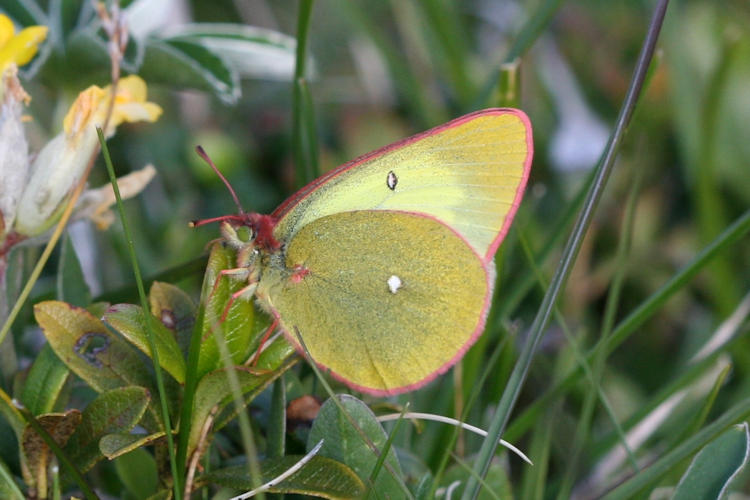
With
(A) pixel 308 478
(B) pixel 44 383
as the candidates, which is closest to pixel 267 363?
(A) pixel 308 478

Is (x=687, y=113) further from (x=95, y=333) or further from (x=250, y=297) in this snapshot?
(x=95, y=333)

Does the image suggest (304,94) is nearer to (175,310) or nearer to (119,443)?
(175,310)

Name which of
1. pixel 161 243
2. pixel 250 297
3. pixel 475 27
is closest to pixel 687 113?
pixel 475 27

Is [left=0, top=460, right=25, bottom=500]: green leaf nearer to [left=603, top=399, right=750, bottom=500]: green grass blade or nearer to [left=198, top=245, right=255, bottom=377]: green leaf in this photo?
[left=198, top=245, right=255, bottom=377]: green leaf

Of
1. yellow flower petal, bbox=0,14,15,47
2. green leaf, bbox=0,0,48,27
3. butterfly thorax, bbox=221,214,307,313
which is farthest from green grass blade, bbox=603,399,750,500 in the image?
green leaf, bbox=0,0,48,27

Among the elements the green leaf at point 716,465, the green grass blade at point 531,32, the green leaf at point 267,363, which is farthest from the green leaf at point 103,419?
the green grass blade at point 531,32

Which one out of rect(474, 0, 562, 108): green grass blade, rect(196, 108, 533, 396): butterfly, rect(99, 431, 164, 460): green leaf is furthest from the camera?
rect(474, 0, 562, 108): green grass blade

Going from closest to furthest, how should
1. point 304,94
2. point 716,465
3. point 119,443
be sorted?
point 119,443 < point 716,465 < point 304,94
